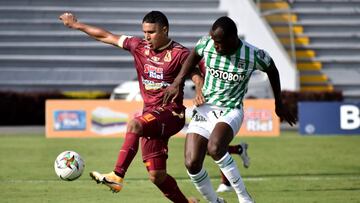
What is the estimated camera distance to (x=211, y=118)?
388 inches

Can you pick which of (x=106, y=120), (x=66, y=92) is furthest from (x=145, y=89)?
(x=66, y=92)

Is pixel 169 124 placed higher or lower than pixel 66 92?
higher

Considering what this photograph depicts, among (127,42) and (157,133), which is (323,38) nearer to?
(127,42)

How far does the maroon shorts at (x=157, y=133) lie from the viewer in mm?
9602

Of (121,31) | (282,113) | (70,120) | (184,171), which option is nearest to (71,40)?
(121,31)

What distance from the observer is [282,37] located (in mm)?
34219

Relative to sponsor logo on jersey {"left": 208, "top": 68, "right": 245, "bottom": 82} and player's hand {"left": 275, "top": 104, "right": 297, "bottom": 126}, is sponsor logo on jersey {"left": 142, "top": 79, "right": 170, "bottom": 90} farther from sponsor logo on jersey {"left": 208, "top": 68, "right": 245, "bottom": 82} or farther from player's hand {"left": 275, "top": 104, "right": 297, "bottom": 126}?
player's hand {"left": 275, "top": 104, "right": 297, "bottom": 126}

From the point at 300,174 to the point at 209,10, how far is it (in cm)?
2169

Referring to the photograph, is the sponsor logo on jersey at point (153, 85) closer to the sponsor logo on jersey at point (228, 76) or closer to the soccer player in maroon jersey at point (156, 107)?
the soccer player in maroon jersey at point (156, 107)

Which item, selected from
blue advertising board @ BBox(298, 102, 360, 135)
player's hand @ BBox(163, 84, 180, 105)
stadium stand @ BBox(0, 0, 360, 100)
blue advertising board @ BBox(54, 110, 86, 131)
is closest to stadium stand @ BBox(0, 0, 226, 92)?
stadium stand @ BBox(0, 0, 360, 100)

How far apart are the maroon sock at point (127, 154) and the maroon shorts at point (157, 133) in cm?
18

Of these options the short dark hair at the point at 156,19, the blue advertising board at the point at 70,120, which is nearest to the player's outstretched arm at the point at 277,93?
the short dark hair at the point at 156,19

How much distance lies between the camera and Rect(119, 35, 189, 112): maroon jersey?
9.91 m

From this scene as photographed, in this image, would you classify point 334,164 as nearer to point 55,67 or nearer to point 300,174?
point 300,174
